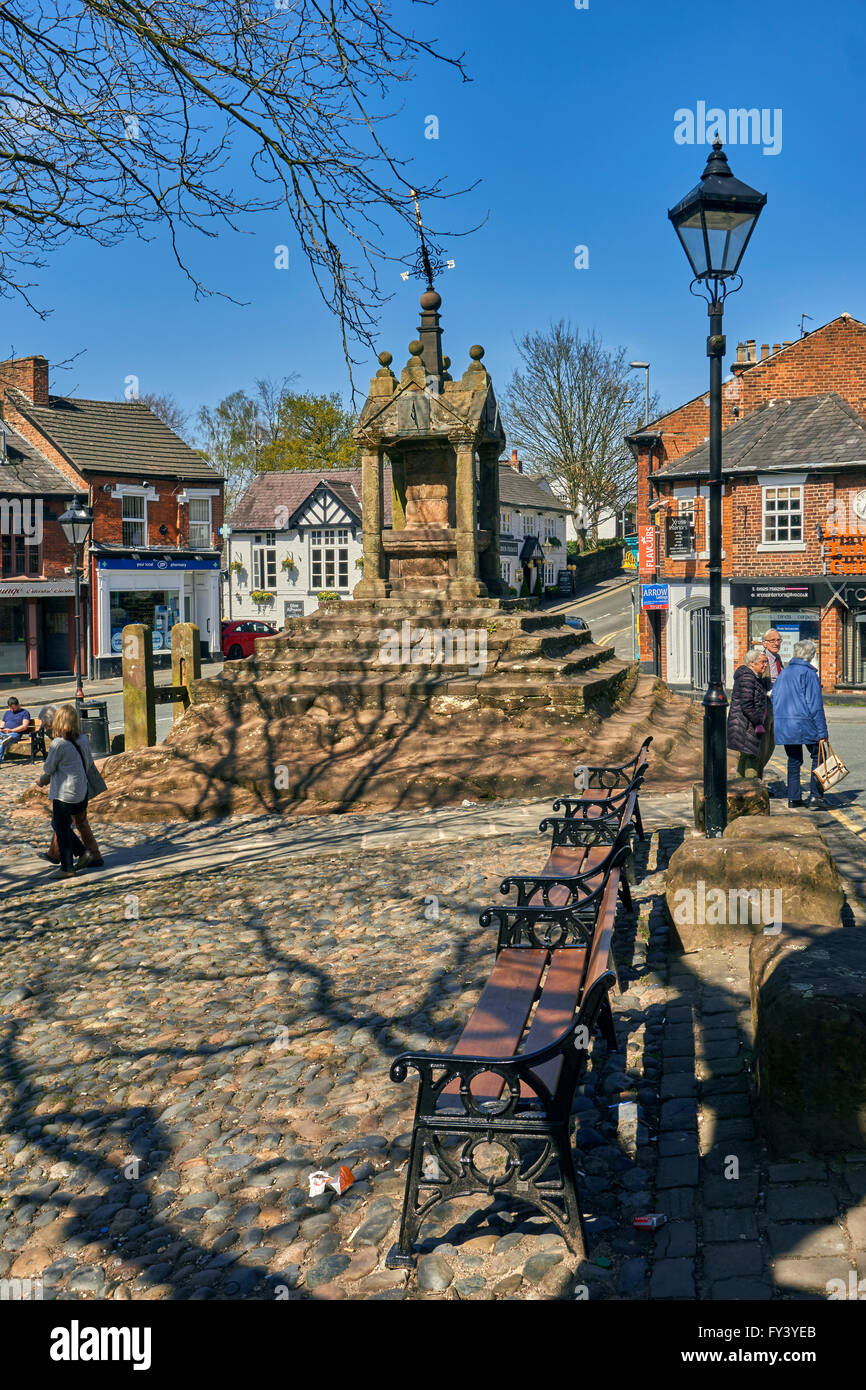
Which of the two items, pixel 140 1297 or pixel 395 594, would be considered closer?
pixel 140 1297

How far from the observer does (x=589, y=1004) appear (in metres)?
3.99

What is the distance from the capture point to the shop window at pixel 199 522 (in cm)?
4419

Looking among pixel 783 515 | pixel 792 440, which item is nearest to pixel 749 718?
pixel 783 515

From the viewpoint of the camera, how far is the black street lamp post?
785cm

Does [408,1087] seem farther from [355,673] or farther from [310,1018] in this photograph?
[355,673]

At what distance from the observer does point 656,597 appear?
35.4 m

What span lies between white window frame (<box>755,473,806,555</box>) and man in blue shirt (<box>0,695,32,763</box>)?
858 inches

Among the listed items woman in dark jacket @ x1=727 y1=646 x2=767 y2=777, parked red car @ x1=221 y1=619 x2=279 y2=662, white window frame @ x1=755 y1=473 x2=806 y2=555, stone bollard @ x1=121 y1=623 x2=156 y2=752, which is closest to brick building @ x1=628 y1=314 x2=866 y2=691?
white window frame @ x1=755 y1=473 x2=806 y2=555

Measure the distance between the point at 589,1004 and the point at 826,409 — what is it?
32.5 metres

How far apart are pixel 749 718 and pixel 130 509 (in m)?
35.6

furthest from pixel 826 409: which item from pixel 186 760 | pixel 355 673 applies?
pixel 186 760

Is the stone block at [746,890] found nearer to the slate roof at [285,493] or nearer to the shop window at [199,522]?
the shop window at [199,522]

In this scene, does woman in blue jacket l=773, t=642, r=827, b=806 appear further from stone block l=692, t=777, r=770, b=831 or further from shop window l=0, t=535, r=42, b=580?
shop window l=0, t=535, r=42, b=580

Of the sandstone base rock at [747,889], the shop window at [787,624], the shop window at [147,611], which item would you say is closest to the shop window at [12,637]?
the shop window at [147,611]
